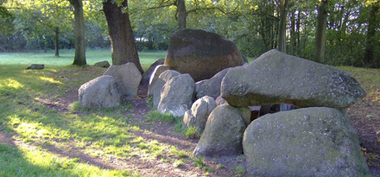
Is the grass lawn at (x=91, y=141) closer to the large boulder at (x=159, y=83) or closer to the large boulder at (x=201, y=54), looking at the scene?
the large boulder at (x=159, y=83)

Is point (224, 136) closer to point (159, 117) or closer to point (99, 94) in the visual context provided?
point (159, 117)

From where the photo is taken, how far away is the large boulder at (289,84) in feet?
15.7

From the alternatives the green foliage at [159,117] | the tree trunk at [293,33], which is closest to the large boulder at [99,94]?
the green foliage at [159,117]

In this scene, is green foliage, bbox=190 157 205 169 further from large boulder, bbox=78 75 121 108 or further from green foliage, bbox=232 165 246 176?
large boulder, bbox=78 75 121 108

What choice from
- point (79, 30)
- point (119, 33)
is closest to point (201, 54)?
point (119, 33)

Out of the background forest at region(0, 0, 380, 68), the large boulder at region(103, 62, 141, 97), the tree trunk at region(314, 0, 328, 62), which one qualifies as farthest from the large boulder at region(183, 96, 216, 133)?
the tree trunk at region(314, 0, 328, 62)

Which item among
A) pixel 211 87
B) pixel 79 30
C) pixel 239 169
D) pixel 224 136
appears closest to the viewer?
pixel 239 169

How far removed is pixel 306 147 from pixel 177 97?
159 inches

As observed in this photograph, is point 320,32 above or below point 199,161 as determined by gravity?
above

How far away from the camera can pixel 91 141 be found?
20.5ft

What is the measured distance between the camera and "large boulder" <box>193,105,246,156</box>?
5375 mm

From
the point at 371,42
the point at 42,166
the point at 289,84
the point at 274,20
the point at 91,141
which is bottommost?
the point at 91,141

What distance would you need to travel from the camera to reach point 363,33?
17828 mm

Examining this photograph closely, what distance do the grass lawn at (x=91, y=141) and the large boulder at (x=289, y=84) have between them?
1116mm
